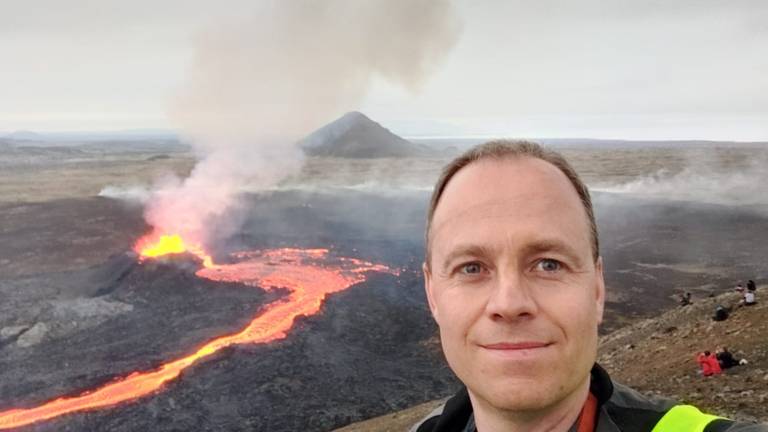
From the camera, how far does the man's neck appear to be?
7.83 feet

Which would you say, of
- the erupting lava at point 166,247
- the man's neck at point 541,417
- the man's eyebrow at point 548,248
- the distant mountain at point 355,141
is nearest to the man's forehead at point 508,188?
the man's eyebrow at point 548,248

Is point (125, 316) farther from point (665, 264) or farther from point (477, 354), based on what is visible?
point (665, 264)

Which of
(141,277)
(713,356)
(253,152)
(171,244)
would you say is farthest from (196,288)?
(253,152)

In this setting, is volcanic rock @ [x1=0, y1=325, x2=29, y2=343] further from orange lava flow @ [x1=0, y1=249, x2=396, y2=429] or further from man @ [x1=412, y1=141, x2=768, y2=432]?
man @ [x1=412, y1=141, x2=768, y2=432]

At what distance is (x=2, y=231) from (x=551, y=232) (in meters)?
49.8

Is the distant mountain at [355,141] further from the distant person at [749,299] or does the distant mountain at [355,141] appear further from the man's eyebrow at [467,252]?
the man's eyebrow at [467,252]

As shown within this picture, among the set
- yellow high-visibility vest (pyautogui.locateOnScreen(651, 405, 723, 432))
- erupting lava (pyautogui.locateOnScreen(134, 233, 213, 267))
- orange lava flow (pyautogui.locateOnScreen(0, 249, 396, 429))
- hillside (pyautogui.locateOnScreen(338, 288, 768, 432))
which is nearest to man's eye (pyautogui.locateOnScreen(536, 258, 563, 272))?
yellow high-visibility vest (pyautogui.locateOnScreen(651, 405, 723, 432))

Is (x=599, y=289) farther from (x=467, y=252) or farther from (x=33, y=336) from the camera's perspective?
(x=33, y=336)

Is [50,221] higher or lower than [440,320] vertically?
lower

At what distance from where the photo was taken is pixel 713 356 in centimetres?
1177

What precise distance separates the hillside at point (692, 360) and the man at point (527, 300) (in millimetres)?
7823

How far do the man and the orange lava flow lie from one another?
56.0ft

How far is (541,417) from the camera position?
2393 mm

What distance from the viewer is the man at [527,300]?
2.33m
